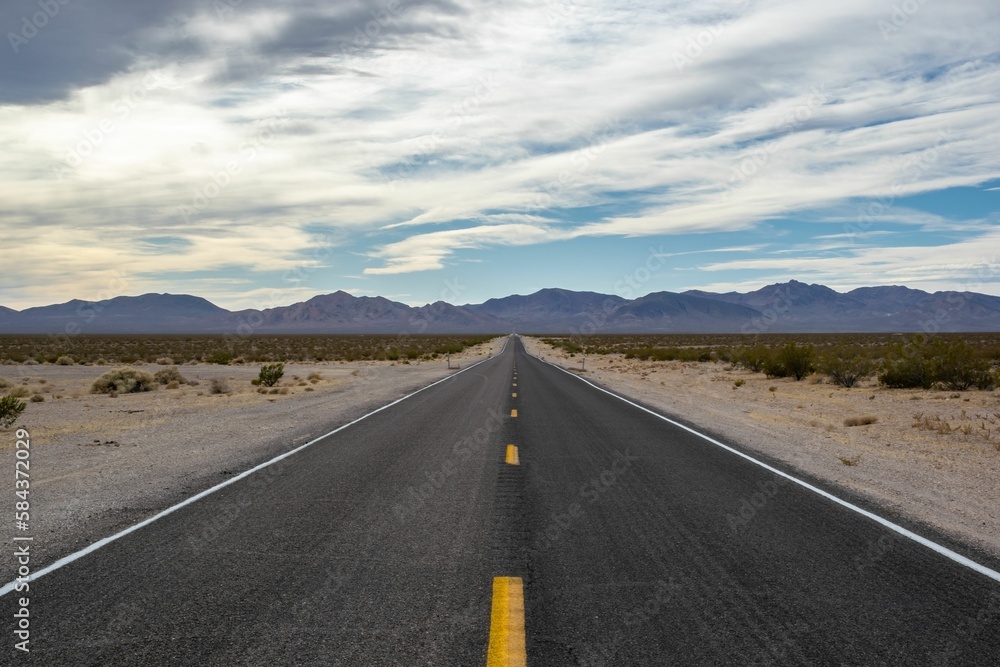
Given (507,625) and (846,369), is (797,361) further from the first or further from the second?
(507,625)

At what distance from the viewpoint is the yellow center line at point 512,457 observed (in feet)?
35.4

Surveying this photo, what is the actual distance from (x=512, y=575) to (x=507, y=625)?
101cm

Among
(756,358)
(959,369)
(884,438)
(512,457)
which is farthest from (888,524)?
(756,358)

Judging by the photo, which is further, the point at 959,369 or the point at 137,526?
the point at 959,369

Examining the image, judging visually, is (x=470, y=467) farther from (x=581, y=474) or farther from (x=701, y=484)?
(x=701, y=484)

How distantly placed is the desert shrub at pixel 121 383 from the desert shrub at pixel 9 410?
1192 centimetres

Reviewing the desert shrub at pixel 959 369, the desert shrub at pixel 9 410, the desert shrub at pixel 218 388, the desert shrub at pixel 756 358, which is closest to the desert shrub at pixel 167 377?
the desert shrub at pixel 218 388

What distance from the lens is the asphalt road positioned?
4215 mm

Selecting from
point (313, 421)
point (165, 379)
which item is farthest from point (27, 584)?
point (165, 379)

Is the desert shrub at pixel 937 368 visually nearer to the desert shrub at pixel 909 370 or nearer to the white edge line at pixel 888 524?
the desert shrub at pixel 909 370

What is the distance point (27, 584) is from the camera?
17.3 feet

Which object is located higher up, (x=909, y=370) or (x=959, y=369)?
(x=959, y=369)

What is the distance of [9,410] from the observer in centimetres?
1678

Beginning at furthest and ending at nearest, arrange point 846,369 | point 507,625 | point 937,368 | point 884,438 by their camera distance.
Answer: point 846,369
point 937,368
point 884,438
point 507,625
